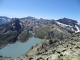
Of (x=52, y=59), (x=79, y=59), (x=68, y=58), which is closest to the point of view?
(x=79, y=59)

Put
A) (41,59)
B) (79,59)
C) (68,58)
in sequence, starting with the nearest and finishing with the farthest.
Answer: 1. (79,59)
2. (68,58)
3. (41,59)

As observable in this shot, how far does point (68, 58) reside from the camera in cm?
3619

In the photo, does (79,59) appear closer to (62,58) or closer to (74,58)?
(74,58)

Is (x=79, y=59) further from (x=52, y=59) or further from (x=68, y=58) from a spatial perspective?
(x=52, y=59)

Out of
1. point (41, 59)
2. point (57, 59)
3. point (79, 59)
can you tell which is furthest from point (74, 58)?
point (41, 59)

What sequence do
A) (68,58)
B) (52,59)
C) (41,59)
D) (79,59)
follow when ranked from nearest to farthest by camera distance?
(79,59), (68,58), (52,59), (41,59)

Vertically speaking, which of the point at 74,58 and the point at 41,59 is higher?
the point at 74,58

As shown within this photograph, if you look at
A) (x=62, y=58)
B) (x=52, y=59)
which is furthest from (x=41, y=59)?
(x=62, y=58)

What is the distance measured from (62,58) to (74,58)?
374 centimetres

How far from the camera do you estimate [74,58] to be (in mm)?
35250

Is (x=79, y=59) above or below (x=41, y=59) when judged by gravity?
above

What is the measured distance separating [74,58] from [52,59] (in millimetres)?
7334

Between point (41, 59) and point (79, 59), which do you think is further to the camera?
point (41, 59)

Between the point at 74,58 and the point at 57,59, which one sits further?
the point at 57,59
